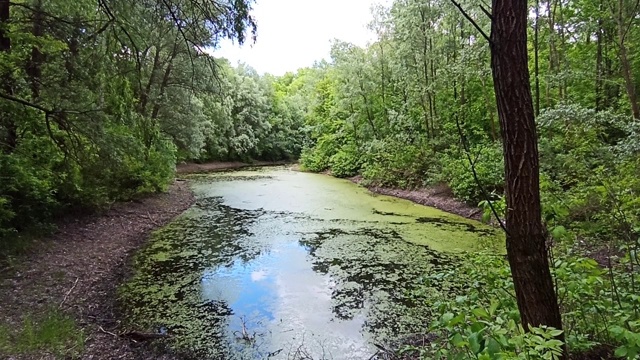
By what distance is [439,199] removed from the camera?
11.0m

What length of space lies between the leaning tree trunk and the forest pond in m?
2.10

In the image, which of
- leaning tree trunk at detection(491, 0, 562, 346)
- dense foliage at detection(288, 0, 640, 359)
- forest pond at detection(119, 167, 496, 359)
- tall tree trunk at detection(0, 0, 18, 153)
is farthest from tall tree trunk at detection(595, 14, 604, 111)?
tall tree trunk at detection(0, 0, 18, 153)

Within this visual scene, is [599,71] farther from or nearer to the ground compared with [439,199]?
farther from the ground

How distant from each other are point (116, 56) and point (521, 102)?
5004 mm

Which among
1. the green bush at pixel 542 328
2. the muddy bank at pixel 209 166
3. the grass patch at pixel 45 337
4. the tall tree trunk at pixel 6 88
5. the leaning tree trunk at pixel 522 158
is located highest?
the tall tree trunk at pixel 6 88

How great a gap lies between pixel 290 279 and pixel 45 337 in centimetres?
290

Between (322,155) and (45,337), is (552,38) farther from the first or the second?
(322,155)

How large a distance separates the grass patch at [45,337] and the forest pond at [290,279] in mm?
564

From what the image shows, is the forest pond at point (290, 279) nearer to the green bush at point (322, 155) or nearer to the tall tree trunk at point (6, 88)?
the tall tree trunk at point (6, 88)

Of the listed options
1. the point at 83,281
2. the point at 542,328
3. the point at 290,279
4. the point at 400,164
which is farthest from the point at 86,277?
the point at 400,164

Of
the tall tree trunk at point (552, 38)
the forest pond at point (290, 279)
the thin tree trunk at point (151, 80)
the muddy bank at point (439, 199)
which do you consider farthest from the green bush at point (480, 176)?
the thin tree trunk at point (151, 80)

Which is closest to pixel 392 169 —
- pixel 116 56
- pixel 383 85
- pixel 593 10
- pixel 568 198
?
pixel 383 85

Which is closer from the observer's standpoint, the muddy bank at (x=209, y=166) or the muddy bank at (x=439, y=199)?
the muddy bank at (x=439, y=199)

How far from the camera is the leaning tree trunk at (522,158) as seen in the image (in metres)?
1.63
